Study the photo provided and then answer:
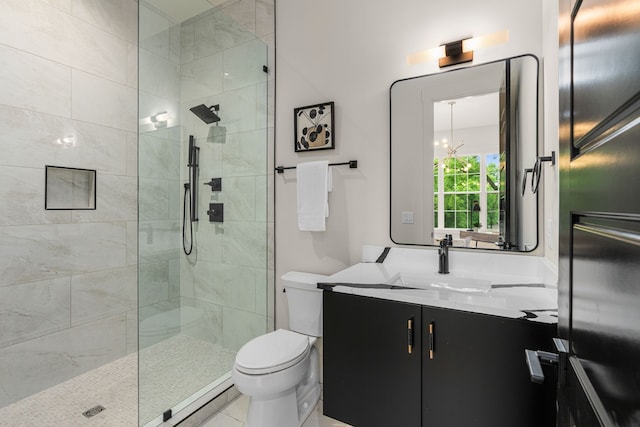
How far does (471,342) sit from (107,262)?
2362mm

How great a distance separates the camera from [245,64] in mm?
2215

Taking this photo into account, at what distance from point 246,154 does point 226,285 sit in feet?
3.11

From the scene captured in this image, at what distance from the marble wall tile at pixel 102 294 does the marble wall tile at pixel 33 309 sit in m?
0.06

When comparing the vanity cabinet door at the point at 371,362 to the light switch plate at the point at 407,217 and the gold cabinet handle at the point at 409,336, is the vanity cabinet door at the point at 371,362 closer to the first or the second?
the gold cabinet handle at the point at 409,336

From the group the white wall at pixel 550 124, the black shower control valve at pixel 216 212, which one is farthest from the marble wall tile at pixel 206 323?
the white wall at pixel 550 124

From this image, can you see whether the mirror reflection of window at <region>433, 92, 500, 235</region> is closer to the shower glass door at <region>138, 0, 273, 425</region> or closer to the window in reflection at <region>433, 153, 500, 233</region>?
the window in reflection at <region>433, 153, 500, 233</region>

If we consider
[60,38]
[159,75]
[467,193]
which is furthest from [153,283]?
[467,193]

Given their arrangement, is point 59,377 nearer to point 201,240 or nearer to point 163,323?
point 163,323

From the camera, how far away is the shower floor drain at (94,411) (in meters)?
1.73

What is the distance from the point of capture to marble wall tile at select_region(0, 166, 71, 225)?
1784 millimetres

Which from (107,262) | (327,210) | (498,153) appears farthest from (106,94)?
(498,153)

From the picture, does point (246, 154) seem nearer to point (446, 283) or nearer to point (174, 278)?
point (174, 278)

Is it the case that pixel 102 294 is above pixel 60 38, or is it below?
below

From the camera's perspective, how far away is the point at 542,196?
1.48 meters
